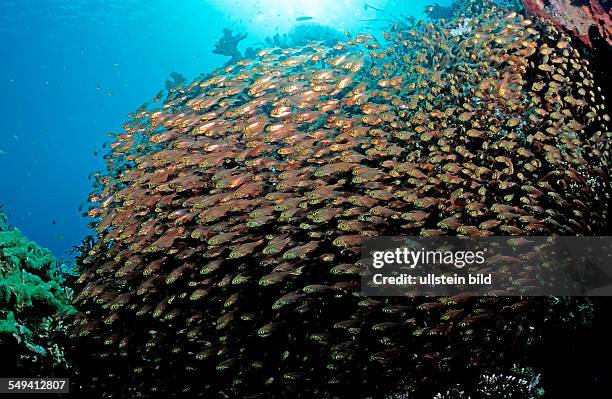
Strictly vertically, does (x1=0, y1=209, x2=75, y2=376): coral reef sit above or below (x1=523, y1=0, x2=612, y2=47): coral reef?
below

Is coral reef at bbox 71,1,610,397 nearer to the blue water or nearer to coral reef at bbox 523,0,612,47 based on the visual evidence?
coral reef at bbox 523,0,612,47

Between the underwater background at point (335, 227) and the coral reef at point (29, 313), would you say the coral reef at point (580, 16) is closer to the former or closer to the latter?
the underwater background at point (335, 227)

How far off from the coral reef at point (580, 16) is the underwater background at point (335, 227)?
25 mm

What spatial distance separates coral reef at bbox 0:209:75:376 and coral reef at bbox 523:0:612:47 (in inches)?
317

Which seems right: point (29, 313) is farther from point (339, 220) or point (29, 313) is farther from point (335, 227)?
point (339, 220)

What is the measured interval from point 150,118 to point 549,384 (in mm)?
6718

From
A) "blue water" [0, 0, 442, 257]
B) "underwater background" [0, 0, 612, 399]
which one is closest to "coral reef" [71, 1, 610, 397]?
"underwater background" [0, 0, 612, 399]

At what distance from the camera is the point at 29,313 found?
18.8 ft

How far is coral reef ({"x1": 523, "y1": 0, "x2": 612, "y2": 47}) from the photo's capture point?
5141 mm

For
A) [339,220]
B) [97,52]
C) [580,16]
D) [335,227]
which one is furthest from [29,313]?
[97,52]

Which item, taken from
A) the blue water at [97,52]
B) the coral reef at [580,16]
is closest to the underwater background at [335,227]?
the coral reef at [580,16]

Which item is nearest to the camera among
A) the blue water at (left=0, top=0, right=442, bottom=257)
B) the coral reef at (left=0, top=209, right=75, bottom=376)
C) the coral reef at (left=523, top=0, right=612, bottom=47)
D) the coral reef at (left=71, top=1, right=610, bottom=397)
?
the coral reef at (left=71, top=1, right=610, bottom=397)

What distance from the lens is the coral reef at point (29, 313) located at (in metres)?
5.36

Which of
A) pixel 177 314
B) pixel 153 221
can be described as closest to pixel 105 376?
pixel 177 314
